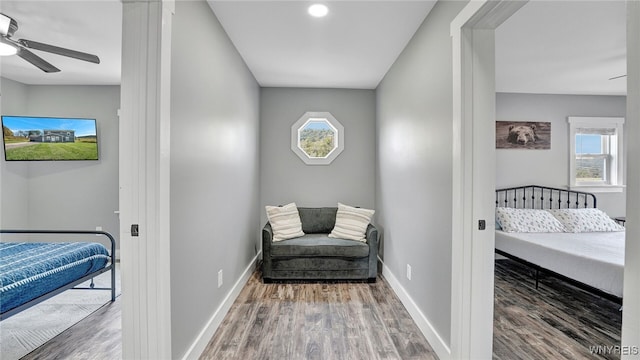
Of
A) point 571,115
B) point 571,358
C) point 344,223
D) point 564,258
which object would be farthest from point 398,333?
point 571,115

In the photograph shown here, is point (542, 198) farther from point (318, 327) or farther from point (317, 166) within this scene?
point (318, 327)

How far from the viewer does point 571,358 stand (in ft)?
6.80

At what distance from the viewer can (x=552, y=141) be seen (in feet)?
14.7

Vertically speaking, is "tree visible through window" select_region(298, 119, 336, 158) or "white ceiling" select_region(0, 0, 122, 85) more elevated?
"white ceiling" select_region(0, 0, 122, 85)

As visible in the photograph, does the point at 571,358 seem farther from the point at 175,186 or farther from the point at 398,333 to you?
the point at 175,186

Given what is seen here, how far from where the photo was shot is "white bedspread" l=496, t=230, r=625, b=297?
8.28 feet

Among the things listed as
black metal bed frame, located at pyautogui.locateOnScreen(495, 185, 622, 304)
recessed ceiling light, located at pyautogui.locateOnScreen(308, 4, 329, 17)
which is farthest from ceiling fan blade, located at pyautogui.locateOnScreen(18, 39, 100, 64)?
black metal bed frame, located at pyautogui.locateOnScreen(495, 185, 622, 304)

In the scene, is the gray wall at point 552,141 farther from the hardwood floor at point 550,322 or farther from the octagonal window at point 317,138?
the octagonal window at point 317,138

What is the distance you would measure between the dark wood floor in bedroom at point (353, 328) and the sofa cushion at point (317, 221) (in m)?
1.01

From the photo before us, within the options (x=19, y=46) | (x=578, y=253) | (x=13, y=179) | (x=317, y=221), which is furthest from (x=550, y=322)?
(x=13, y=179)

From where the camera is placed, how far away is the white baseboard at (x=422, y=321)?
199 centimetres

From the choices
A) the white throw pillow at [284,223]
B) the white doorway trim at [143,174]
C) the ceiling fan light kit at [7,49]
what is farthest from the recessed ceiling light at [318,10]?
the white throw pillow at [284,223]

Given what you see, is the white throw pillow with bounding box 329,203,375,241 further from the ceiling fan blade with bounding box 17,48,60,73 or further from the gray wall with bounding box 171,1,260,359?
the ceiling fan blade with bounding box 17,48,60,73

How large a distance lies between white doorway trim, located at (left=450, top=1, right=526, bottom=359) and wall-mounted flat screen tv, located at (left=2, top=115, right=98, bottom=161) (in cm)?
463
